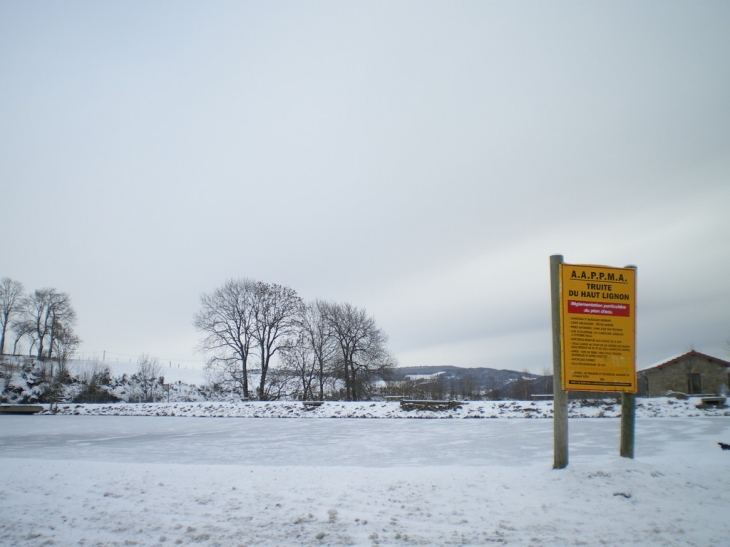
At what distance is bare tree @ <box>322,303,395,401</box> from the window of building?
27.1m

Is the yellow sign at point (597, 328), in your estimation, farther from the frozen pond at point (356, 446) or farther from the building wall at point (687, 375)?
the building wall at point (687, 375)

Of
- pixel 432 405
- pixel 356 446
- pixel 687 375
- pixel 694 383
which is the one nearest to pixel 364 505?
pixel 356 446

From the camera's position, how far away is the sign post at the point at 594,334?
6.88m

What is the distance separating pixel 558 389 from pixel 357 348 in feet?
150

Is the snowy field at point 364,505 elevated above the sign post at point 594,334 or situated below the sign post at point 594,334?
below

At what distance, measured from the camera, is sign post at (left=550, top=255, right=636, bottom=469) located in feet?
22.6

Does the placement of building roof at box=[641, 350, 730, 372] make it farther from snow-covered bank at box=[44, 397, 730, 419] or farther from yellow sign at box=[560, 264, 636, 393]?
yellow sign at box=[560, 264, 636, 393]

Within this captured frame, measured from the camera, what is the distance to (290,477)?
6.50m

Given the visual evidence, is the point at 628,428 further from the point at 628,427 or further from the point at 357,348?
the point at 357,348

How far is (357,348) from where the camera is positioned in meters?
52.1

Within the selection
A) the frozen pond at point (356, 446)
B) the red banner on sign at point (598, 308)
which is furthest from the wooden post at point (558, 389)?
the frozen pond at point (356, 446)

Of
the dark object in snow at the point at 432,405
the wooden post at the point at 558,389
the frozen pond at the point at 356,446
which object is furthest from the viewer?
the dark object in snow at the point at 432,405

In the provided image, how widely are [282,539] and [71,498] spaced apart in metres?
2.98

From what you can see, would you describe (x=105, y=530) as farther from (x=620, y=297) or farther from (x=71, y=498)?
(x=620, y=297)
